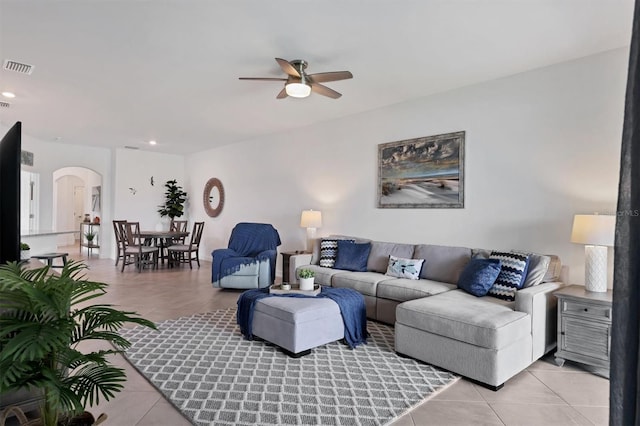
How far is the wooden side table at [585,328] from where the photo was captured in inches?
106

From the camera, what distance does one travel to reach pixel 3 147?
6.94 ft

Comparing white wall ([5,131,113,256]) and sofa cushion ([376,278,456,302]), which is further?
white wall ([5,131,113,256])

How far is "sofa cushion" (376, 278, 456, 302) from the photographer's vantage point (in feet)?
11.5

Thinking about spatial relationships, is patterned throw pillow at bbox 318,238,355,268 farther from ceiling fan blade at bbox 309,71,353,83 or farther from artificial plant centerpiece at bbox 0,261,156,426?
artificial plant centerpiece at bbox 0,261,156,426

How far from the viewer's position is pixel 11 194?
1706 millimetres

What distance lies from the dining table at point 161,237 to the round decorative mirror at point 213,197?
86 centimetres

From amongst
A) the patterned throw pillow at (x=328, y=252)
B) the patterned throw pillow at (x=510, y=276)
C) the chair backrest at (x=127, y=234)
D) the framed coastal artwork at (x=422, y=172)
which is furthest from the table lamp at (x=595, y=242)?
the chair backrest at (x=127, y=234)

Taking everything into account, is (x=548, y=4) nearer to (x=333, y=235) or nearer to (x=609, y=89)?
(x=609, y=89)

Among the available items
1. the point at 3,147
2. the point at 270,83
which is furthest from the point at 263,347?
the point at 270,83

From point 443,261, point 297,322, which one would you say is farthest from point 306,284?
point 443,261

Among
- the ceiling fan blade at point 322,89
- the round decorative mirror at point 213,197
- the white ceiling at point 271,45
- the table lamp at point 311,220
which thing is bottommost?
the table lamp at point 311,220

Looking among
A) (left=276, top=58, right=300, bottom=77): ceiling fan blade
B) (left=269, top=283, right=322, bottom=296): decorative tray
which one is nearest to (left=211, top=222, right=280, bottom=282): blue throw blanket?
(left=269, top=283, right=322, bottom=296): decorative tray

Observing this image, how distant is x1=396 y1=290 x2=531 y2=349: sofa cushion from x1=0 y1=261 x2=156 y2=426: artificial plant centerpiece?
2219mm

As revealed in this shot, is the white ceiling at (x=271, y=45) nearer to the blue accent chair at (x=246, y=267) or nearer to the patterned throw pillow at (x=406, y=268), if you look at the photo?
the patterned throw pillow at (x=406, y=268)
